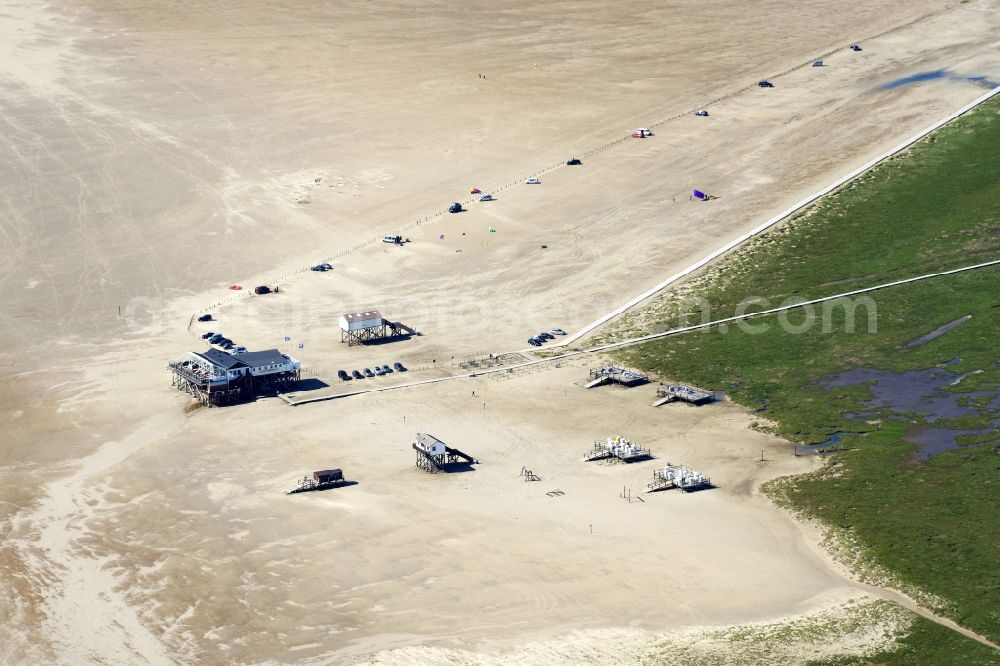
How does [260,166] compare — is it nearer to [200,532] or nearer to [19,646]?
[200,532]

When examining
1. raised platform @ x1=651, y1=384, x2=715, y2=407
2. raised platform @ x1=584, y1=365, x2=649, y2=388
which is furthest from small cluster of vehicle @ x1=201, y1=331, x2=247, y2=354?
raised platform @ x1=651, y1=384, x2=715, y2=407

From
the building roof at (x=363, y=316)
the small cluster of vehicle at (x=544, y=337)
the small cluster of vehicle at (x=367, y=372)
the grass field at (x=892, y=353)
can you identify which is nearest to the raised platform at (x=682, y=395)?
the grass field at (x=892, y=353)

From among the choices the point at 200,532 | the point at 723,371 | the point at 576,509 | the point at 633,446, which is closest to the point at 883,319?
the point at 723,371

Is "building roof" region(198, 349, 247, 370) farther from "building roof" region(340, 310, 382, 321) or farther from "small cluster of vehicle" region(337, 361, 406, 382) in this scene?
"building roof" region(340, 310, 382, 321)

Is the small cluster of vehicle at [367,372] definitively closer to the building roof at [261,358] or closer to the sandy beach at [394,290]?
the sandy beach at [394,290]

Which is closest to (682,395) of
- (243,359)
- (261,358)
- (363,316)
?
(363,316)

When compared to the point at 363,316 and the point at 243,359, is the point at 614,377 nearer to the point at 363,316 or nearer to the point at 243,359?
the point at 363,316
